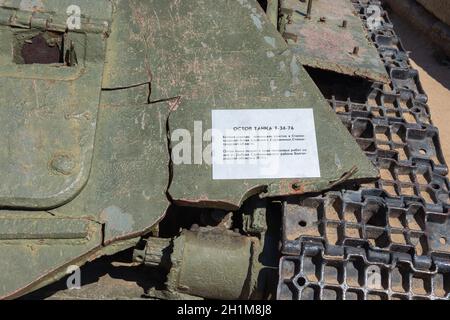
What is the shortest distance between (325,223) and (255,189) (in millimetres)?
503

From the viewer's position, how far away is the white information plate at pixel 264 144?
2889 mm

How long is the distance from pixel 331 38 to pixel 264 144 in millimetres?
1471

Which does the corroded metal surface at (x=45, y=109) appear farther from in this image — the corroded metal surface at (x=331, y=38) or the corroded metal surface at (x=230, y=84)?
the corroded metal surface at (x=331, y=38)

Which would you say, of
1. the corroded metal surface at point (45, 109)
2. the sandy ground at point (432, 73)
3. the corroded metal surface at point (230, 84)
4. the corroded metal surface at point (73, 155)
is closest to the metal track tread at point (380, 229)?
the corroded metal surface at point (230, 84)

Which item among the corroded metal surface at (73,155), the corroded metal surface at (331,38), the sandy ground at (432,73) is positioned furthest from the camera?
the sandy ground at (432,73)

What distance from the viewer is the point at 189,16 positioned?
3289mm

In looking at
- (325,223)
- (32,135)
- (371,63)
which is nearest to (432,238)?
(325,223)

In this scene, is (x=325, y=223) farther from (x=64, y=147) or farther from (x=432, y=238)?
(x=64, y=147)

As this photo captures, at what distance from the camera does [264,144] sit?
2.96 m

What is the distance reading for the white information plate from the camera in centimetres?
289

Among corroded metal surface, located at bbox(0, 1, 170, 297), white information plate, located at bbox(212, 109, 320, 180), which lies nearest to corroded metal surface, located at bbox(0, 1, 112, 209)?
corroded metal surface, located at bbox(0, 1, 170, 297)

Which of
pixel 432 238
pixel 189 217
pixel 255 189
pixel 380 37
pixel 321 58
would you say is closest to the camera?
pixel 255 189

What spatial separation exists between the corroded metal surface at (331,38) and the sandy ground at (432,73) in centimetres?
247

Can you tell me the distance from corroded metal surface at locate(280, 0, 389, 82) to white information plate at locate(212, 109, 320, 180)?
2.60 feet
